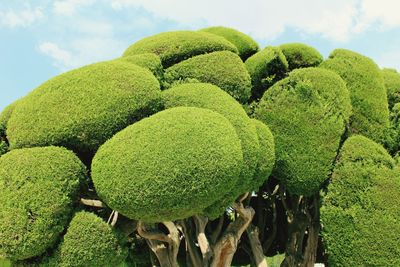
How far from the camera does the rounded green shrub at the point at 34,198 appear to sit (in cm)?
520

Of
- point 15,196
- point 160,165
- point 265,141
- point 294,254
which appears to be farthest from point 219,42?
point 294,254

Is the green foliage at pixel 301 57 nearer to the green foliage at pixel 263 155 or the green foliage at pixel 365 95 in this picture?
the green foliage at pixel 365 95

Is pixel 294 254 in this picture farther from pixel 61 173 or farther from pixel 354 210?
pixel 61 173

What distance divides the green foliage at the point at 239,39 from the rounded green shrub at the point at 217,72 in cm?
109

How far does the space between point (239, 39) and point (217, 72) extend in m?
1.48

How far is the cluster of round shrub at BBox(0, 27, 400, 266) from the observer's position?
5.17 m

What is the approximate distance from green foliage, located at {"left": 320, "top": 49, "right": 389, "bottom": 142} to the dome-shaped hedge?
282 centimetres

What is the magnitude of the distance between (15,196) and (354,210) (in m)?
4.25

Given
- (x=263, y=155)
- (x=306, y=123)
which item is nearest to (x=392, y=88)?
(x=306, y=123)

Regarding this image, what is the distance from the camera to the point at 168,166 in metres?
5.02

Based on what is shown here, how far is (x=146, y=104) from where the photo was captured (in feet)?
19.4

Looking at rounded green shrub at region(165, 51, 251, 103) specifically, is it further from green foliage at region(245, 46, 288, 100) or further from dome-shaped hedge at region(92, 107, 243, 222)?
dome-shaped hedge at region(92, 107, 243, 222)

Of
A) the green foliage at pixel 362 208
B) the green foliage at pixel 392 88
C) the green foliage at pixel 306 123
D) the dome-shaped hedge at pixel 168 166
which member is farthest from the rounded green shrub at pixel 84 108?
the green foliage at pixel 392 88

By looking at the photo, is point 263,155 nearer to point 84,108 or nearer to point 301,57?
point 84,108
